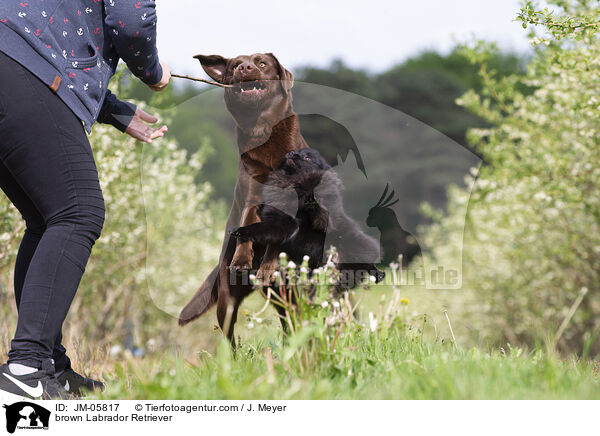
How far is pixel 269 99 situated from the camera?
2689mm

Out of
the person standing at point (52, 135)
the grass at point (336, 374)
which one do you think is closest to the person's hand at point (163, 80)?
the person standing at point (52, 135)

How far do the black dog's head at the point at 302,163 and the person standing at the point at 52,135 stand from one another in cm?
77

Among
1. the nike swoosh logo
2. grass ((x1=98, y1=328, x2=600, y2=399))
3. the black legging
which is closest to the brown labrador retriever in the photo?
grass ((x1=98, y1=328, x2=600, y2=399))

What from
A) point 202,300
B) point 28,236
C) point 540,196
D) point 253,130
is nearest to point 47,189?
point 28,236

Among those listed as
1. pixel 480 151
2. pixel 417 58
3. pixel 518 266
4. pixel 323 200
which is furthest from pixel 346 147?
pixel 417 58

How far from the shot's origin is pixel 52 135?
84.3 inches

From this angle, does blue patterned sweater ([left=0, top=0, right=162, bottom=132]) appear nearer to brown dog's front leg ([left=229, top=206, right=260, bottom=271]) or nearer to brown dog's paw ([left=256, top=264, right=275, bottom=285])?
brown dog's front leg ([left=229, top=206, right=260, bottom=271])

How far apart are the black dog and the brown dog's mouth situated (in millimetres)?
316

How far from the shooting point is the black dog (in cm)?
266

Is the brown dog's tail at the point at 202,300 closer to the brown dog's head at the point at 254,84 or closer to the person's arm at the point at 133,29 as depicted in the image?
the brown dog's head at the point at 254,84
